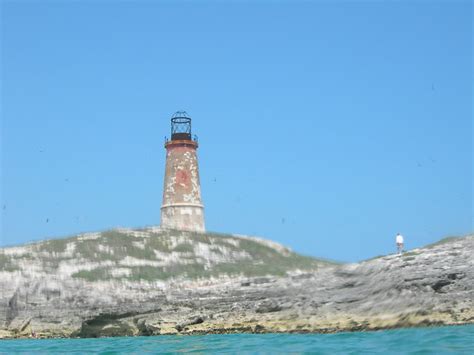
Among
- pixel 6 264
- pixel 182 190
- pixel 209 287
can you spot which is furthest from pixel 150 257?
pixel 209 287

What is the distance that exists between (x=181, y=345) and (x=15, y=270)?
23.0 meters

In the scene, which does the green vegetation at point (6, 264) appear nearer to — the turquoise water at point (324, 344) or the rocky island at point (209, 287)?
the rocky island at point (209, 287)

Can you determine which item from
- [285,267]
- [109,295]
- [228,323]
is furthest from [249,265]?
[228,323]

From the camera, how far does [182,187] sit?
6512 cm

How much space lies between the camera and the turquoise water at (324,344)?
855 inches

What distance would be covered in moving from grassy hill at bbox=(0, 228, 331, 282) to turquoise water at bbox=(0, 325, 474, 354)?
1805 cm

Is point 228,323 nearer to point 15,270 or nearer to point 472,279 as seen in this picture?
point 472,279

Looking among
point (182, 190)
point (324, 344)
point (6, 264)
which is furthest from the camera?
point (182, 190)

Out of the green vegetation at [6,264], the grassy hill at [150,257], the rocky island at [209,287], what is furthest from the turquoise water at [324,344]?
the grassy hill at [150,257]

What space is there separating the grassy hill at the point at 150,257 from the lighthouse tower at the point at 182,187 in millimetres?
3853

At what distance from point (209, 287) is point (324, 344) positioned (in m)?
16.4

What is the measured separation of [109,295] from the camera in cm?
4425

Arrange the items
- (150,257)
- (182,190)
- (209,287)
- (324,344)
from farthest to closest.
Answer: (182,190)
(150,257)
(209,287)
(324,344)

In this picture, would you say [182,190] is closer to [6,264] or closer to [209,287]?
[6,264]
